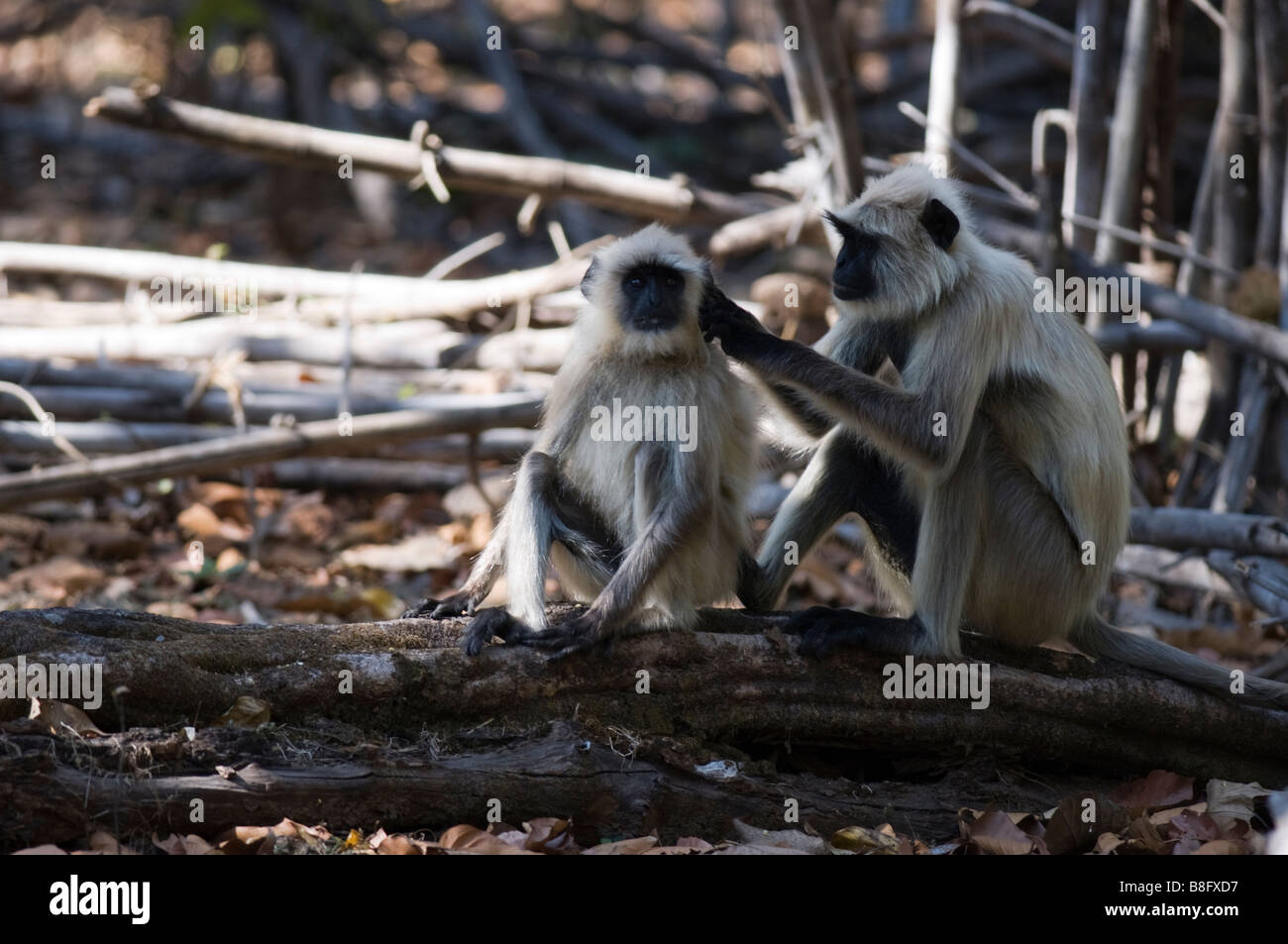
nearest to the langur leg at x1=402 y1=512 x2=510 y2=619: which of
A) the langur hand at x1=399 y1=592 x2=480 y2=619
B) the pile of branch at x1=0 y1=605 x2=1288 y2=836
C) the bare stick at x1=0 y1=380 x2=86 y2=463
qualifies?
the langur hand at x1=399 y1=592 x2=480 y2=619

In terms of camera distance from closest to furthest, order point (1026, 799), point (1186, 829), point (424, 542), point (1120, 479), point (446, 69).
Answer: point (1186, 829), point (1026, 799), point (1120, 479), point (424, 542), point (446, 69)

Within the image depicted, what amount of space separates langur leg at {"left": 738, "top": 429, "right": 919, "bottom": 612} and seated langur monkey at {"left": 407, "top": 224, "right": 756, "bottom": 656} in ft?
0.78

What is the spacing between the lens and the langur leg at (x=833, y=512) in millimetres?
5168

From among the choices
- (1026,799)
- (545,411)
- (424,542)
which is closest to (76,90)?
(424,542)

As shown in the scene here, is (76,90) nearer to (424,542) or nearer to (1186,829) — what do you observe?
(424,542)

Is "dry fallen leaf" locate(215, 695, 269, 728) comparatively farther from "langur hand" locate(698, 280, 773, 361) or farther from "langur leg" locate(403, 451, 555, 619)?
"langur hand" locate(698, 280, 773, 361)

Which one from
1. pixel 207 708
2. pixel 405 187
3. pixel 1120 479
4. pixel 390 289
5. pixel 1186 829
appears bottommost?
pixel 1186 829

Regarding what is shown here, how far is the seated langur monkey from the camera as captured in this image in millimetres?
4531

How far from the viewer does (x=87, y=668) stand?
153 inches

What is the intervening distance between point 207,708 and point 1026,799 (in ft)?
9.06

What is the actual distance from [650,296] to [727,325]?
295 millimetres

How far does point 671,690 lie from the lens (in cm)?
439

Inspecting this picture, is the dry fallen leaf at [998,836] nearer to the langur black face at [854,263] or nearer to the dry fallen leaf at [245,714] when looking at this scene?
the langur black face at [854,263]

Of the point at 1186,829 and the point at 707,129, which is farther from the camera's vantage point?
the point at 707,129
